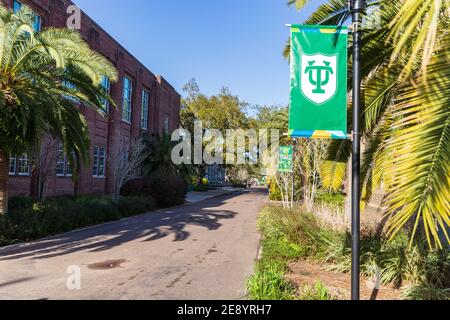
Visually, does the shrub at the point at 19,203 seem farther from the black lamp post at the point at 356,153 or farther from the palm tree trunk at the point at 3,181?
the black lamp post at the point at 356,153

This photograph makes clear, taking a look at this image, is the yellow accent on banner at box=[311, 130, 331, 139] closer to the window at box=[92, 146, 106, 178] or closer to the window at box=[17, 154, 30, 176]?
the window at box=[17, 154, 30, 176]

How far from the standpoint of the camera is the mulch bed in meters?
6.41

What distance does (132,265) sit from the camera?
8.69 m

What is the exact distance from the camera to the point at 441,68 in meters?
4.15

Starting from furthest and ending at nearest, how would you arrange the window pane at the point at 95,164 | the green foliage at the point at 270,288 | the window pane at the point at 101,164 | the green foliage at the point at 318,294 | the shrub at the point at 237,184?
the shrub at the point at 237,184
the window pane at the point at 101,164
the window pane at the point at 95,164
the green foliage at the point at 270,288
the green foliage at the point at 318,294

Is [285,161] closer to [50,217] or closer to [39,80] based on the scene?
[50,217]

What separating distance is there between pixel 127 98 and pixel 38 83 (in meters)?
21.0

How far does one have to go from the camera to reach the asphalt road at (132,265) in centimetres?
666

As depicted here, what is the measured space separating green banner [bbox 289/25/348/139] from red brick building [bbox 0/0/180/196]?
12389 millimetres

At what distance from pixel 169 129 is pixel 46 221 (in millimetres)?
30822

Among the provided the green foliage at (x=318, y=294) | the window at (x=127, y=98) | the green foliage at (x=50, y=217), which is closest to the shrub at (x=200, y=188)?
the window at (x=127, y=98)

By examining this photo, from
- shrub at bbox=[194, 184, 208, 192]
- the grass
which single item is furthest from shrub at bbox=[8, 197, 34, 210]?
shrub at bbox=[194, 184, 208, 192]
